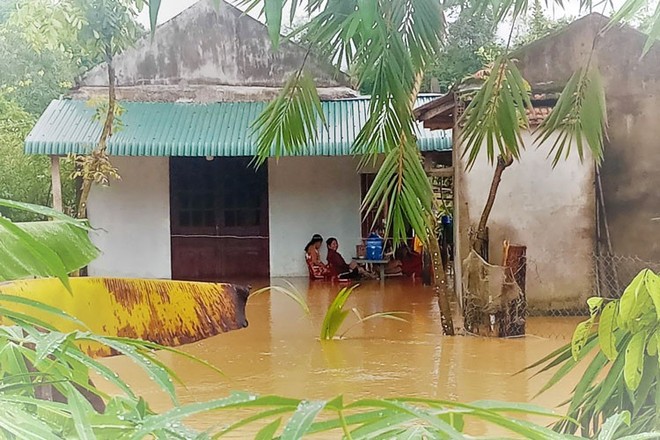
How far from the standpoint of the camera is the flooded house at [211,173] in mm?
8508

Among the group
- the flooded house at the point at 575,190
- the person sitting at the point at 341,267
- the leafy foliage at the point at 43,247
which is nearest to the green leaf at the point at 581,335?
the leafy foliage at the point at 43,247

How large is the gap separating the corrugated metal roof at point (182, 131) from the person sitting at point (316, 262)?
1.39 m

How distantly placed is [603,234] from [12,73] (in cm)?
653

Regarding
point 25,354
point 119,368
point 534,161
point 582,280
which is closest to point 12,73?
point 119,368

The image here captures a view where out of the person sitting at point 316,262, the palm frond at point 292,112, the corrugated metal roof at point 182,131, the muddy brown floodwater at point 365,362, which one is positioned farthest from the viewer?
the person sitting at point 316,262

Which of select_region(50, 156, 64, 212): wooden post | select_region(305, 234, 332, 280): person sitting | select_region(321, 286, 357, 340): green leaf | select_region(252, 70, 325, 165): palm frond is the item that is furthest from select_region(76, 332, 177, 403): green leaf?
select_region(305, 234, 332, 280): person sitting

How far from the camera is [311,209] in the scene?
8.97 meters

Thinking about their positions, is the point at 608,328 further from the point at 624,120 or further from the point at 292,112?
the point at 624,120

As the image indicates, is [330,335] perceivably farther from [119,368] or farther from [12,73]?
[12,73]

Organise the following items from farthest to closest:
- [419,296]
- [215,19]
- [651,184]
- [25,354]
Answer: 1. [215,19]
2. [419,296]
3. [651,184]
4. [25,354]

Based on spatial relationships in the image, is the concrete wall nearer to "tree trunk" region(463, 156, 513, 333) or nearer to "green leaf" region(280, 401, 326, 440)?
"tree trunk" region(463, 156, 513, 333)

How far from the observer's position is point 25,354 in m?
0.83

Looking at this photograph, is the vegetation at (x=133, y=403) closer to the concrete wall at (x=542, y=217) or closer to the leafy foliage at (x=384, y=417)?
the leafy foliage at (x=384, y=417)

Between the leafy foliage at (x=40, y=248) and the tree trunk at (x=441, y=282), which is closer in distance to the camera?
the leafy foliage at (x=40, y=248)
